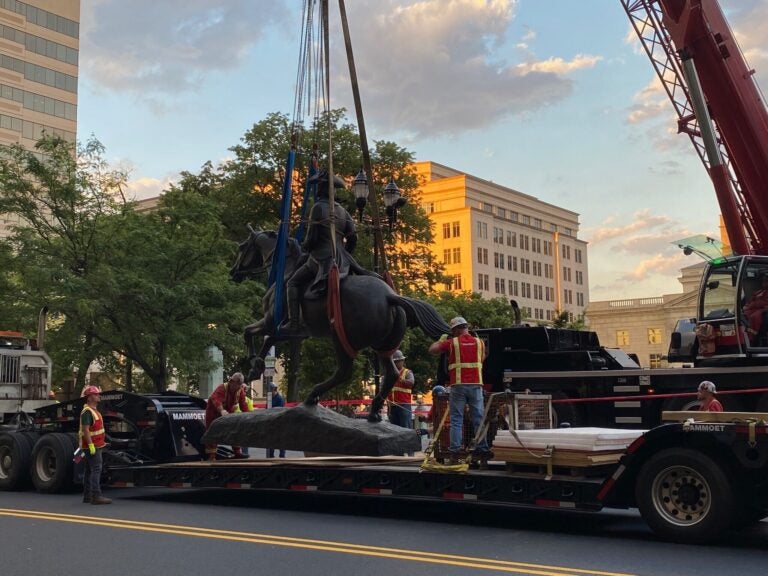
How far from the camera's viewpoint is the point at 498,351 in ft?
61.1

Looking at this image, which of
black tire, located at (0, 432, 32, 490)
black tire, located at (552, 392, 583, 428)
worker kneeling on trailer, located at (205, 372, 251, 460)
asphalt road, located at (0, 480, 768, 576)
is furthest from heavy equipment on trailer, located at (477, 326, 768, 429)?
black tire, located at (0, 432, 32, 490)

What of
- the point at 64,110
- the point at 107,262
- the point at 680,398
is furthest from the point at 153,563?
the point at 64,110

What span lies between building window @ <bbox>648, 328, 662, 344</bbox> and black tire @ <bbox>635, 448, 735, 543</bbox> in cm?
8177

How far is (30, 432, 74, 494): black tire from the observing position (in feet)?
45.2

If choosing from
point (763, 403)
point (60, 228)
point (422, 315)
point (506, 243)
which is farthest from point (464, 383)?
point (506, 243)

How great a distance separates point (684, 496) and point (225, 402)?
27.0 feet

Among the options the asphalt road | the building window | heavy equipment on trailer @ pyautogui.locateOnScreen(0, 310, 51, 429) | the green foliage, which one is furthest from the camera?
the building window

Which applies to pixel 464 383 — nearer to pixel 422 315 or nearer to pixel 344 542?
pixel 422 315

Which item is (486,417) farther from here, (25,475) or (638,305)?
(638,305)

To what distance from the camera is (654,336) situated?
8719cm

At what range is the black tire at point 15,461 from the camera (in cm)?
1423

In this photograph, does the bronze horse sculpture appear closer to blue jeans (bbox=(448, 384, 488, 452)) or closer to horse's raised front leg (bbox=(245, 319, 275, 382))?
horse's raised front leg (bbox=(245, 319, 275, 382))

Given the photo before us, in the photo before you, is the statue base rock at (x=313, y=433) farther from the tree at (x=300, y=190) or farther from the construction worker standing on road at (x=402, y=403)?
the tree at (x=300, y=190)

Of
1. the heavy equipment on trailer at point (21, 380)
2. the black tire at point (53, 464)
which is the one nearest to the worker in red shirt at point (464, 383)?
the black tire at point (53, 464)
